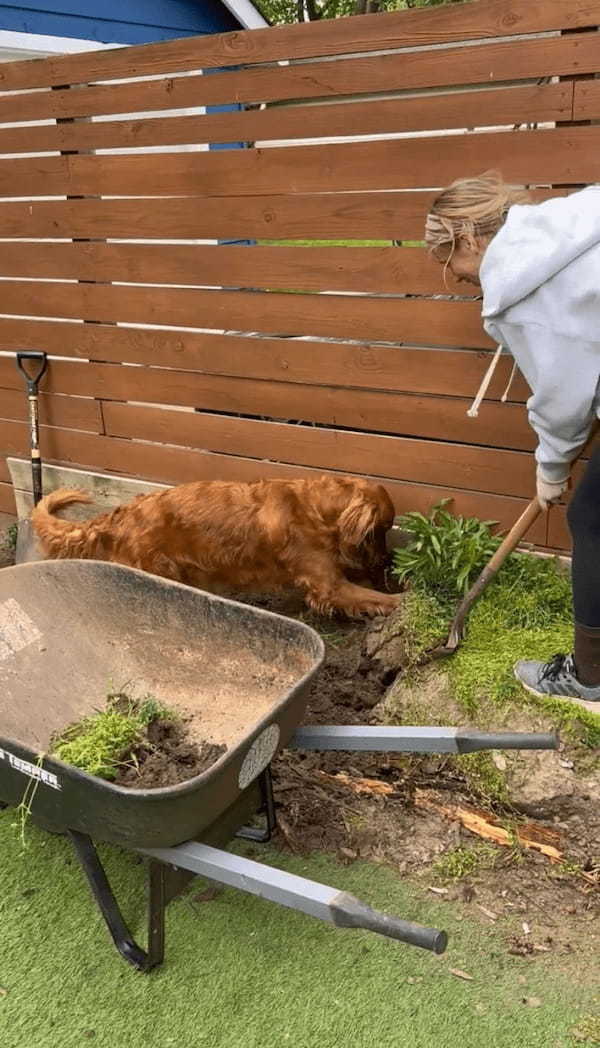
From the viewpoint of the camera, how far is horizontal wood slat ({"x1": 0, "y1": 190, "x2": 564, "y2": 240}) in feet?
12.0

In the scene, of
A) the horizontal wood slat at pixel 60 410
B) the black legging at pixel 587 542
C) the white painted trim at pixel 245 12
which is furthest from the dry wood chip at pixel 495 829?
the white painted trim at pixel 245 12

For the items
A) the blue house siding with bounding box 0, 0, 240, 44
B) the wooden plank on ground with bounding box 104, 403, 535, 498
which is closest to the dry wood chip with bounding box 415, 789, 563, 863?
the wooden plank on ground with bounding box 104, 403, 535, 498

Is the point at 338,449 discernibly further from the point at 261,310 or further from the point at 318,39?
the point at 318,39

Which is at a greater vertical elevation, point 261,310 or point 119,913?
point 261,310

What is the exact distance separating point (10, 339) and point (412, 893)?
4.08 meters

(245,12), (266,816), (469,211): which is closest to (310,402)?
(469,211)

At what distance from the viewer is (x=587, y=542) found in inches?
107

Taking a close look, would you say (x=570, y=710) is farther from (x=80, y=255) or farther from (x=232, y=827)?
(x=80, y=255)

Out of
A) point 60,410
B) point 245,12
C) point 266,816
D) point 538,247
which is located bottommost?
point 266,816

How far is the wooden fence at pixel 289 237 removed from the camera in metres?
3.34

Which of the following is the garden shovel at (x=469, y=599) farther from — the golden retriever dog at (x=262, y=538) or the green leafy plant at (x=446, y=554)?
the golden retriever dog at (x=262, y=538)

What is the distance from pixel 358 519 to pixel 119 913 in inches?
79.4

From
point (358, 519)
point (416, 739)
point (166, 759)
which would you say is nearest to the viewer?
point (416, 739)

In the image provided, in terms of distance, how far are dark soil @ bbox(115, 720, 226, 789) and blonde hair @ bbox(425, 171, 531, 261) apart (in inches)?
67.8
